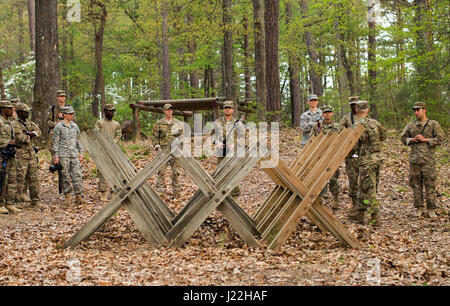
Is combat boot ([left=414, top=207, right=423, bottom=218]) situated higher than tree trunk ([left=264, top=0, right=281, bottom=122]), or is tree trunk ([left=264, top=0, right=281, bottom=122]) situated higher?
tree trunk ([left=264, top=0, right=281, bottom=122])

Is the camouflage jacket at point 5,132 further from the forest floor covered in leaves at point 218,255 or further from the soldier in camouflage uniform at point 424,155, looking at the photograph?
the soldier in camouflage uniform at point 424,155

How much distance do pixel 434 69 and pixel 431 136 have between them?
697cm

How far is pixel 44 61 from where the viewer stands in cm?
1231

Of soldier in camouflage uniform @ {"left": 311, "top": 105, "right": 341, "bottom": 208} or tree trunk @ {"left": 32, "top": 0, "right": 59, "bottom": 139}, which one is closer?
soldier in camouflage uniform @ {"left": 311, "top": 105, "right": 341, "bottom": 208}

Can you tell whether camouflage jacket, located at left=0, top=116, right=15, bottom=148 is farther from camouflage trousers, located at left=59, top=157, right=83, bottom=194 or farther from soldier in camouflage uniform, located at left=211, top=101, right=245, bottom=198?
soldier in camouflage uniform, located at left=211, top=101, right=245, bottom=198

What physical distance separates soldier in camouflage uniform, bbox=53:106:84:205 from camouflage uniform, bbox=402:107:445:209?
22.4 ft

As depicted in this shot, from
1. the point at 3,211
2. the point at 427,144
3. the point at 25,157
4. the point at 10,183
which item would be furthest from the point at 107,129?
the point at 427,144

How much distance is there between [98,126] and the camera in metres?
9.68

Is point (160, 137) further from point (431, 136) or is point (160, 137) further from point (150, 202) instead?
point (431, 136)

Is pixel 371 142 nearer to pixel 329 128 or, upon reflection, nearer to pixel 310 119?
pixel 329 128

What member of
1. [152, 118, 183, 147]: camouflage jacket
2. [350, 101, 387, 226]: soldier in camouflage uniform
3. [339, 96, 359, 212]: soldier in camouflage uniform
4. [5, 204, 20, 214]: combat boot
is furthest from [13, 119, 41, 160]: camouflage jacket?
[350, 101, 387, 226]: soldier in camouflage uniform

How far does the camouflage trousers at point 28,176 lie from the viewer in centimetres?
870

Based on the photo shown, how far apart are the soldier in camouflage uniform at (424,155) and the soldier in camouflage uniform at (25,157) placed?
7.59m

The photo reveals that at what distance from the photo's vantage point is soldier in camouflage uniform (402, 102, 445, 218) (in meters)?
8.06
